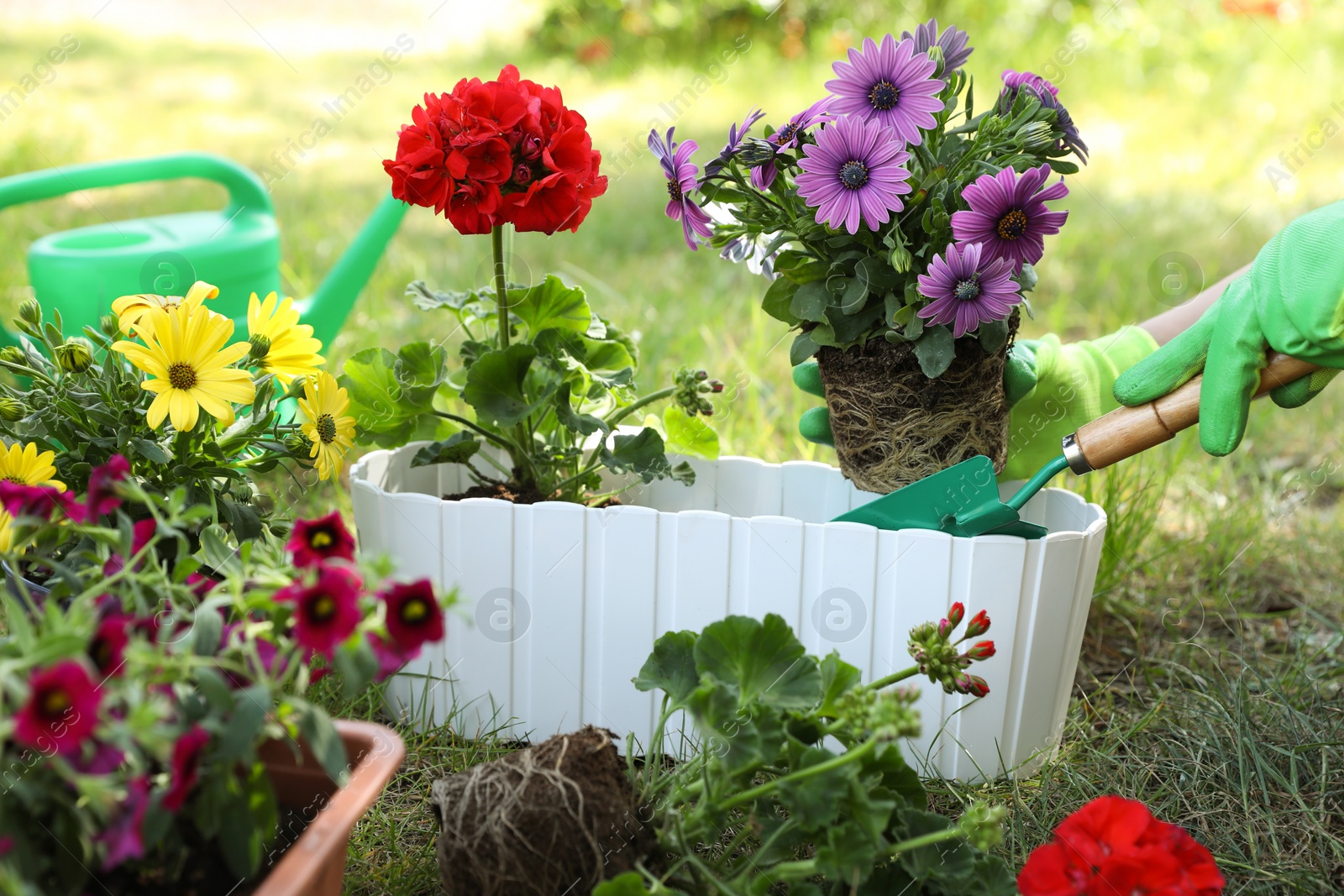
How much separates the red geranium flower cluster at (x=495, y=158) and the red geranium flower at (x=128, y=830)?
0.55 m

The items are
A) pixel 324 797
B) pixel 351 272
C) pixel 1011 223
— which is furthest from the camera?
pixel 351 272

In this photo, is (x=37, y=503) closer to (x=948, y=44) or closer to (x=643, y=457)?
(x=643, y=457)

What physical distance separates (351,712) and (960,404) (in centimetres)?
66

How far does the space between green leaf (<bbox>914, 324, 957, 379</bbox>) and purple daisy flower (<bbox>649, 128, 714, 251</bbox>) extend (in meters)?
0.22

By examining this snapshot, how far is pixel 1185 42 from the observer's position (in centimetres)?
375

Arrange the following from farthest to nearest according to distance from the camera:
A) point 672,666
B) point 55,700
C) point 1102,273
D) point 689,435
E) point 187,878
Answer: point 1102,273 → point 689,435 → point 672,666 → point 187,878 → point 55,700

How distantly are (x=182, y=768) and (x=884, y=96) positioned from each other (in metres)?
0.74

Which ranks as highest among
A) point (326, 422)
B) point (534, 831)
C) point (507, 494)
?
point (326, 422)

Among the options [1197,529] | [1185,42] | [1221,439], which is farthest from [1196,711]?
[1185,42]

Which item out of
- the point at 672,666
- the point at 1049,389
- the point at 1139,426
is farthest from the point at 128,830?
the point at 1049,389

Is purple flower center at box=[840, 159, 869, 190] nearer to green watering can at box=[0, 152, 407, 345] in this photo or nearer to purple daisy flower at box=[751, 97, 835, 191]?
purple daisy flower at box=[751, 97, 835, 191]

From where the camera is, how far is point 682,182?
3.16ft

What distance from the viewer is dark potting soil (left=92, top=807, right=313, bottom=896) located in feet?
1.88

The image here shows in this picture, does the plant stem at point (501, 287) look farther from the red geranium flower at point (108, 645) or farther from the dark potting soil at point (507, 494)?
the red geranium flower at point (108, 645)
